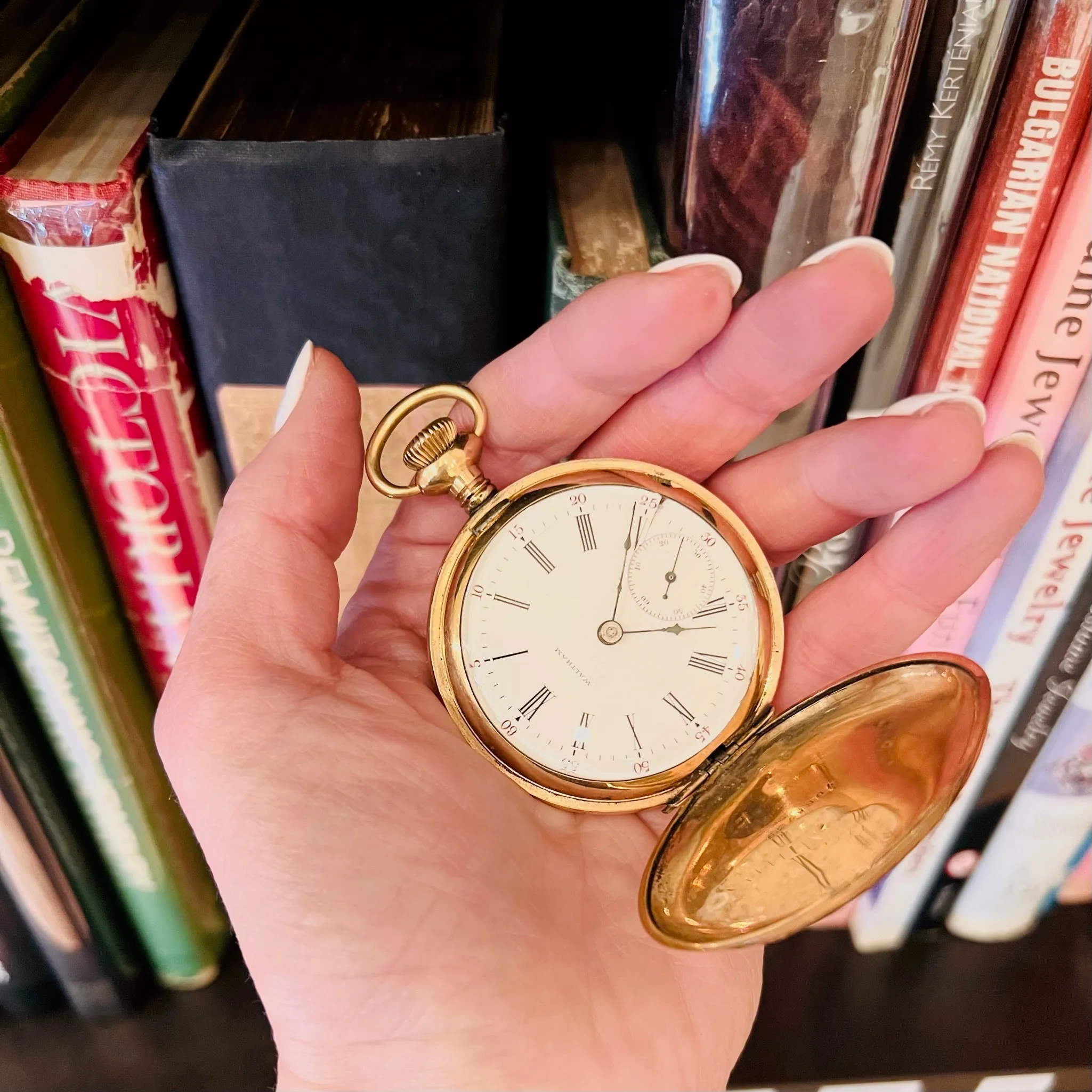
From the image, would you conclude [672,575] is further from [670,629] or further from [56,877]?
[56,877]

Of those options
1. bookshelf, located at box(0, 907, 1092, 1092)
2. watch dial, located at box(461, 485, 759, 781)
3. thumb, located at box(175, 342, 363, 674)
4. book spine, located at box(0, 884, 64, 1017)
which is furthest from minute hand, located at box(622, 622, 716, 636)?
book spine, located at box(0, 884, 64, 1017)

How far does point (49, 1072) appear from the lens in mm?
780

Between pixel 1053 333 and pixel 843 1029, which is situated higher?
pixel 1053 333

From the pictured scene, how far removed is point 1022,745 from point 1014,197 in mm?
447

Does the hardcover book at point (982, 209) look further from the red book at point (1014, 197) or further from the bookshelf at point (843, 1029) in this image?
the bookshelf at point (843, 1029)

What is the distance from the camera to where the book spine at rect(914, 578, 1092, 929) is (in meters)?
0.69

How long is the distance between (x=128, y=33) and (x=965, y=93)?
0.56 metres

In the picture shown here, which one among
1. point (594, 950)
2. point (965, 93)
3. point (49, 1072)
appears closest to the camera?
point (965, 93)

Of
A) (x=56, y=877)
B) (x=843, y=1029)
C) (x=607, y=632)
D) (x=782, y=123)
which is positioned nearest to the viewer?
(x=782, y=123)

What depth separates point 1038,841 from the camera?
0.80m

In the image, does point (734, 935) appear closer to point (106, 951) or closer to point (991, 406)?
point (991, 406)

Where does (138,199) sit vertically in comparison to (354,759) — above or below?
above

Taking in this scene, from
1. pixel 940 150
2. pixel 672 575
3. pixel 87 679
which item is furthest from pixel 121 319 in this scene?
pixel 940 150

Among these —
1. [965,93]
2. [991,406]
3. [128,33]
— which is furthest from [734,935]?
[128,33]
